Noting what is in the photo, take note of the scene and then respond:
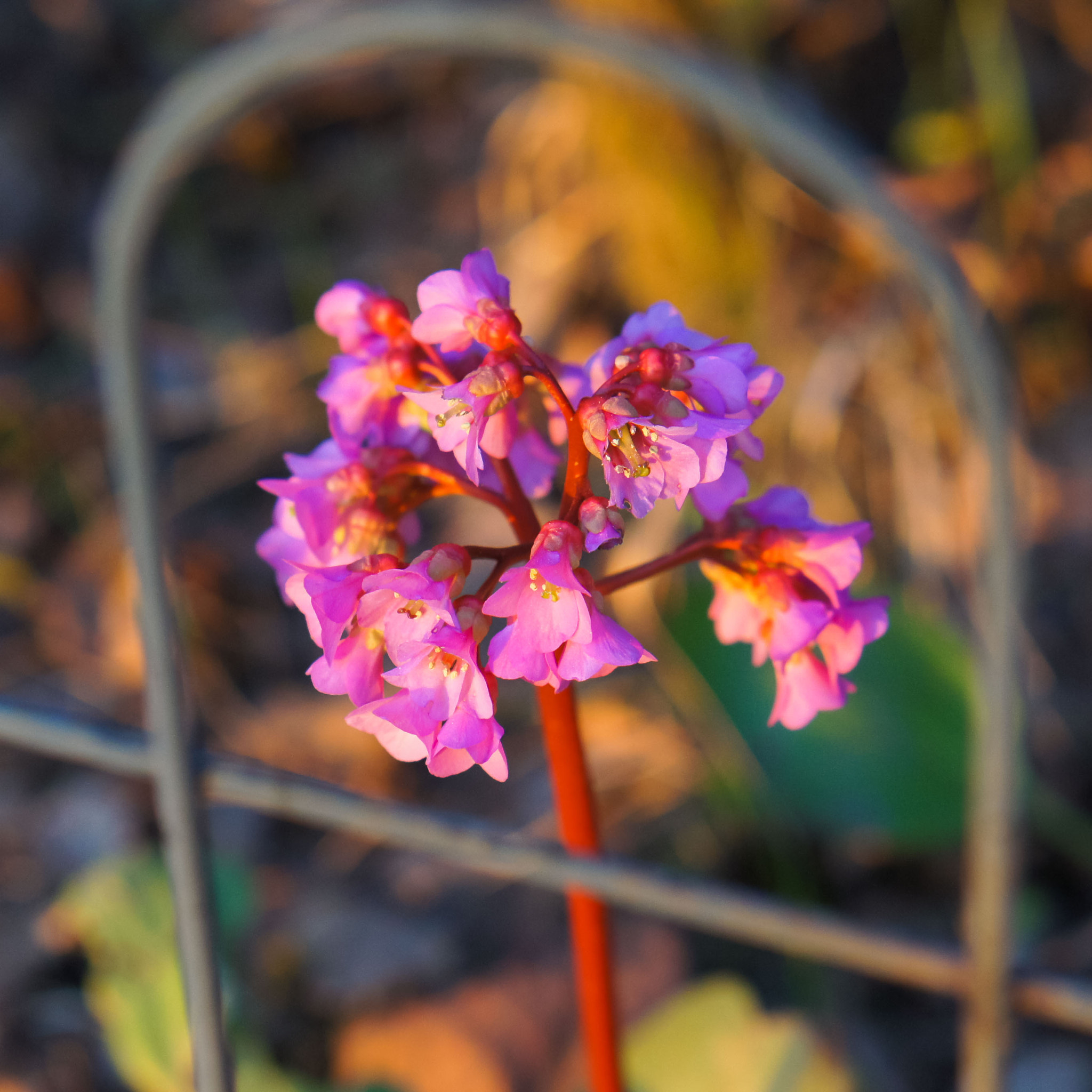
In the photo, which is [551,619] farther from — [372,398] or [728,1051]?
[728,1051]

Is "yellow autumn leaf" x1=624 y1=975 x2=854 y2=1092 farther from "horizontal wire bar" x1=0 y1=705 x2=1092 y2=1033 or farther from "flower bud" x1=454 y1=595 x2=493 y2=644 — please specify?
"flower bud" x1=454 y1=595 x2=493 y2=644

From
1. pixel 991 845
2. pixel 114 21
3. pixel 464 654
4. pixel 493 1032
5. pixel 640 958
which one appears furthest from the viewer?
pixel 114 21

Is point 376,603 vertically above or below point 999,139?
below

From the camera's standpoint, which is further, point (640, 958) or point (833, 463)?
point (833, 463)

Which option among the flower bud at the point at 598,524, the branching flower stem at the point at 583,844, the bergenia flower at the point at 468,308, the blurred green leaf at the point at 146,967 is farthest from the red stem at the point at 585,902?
the blurred green leaf at the point at 146,967

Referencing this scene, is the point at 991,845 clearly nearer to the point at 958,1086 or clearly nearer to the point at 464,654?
the point at 464,654

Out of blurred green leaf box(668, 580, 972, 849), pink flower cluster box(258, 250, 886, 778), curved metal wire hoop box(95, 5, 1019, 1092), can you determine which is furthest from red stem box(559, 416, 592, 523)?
blurred green leaf box(668, 580, 972, 849)

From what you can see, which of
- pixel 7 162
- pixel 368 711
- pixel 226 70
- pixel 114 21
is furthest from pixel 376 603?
pixel 114 21

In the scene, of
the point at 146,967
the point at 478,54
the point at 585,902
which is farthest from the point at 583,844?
the point at 146,967
